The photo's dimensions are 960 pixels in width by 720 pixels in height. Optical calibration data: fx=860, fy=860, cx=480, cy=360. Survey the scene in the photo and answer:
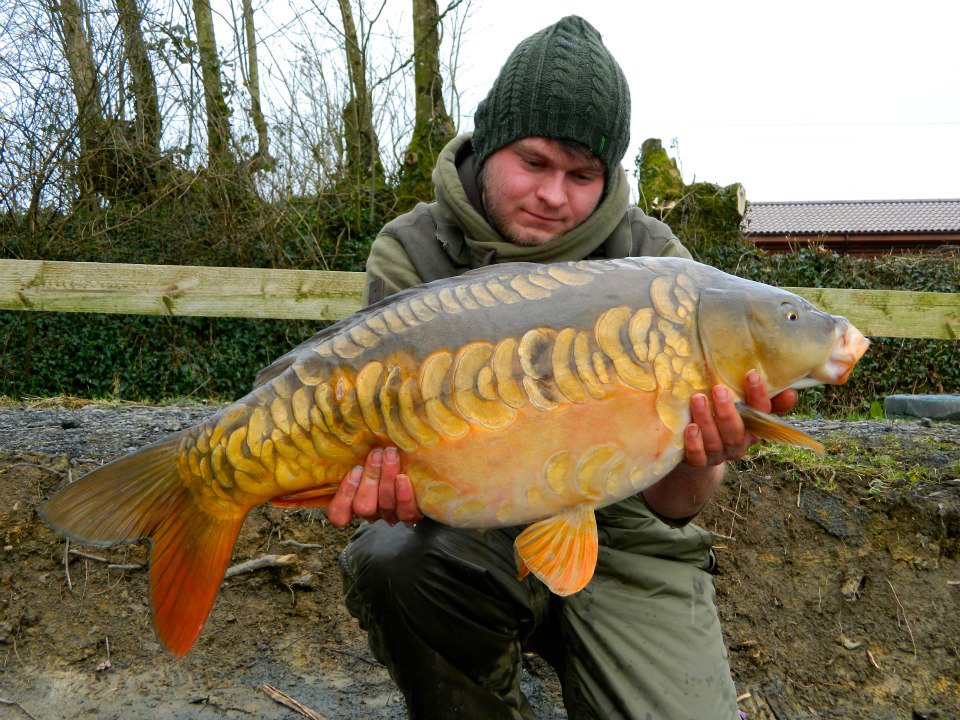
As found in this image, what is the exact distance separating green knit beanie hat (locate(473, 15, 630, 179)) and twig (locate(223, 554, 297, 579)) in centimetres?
119

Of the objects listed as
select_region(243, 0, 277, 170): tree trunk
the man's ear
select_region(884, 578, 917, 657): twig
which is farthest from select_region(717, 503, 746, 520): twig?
select_region(243, 0, 277, 170): tree trunk

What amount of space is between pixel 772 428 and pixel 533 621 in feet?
2.08

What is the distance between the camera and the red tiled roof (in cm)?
1568

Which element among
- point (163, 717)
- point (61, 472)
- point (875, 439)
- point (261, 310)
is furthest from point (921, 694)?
point (261, 310)

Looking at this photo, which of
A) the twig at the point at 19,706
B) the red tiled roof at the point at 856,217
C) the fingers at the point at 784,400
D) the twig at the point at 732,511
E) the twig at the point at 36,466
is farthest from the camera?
the red tiled roof at the point at 856,217

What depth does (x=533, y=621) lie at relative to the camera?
5.26ft

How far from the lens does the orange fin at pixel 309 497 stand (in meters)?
1.28

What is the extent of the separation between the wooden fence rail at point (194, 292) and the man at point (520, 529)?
1.92 meters

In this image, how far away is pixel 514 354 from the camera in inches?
47.3

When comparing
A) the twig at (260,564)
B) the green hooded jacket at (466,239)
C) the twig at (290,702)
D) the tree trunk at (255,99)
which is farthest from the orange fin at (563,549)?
the tree trunk at (255,99)

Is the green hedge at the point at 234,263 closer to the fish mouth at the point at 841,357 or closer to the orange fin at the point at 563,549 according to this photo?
the fish mouth at the point at 841,357

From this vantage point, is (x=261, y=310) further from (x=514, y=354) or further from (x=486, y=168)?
(x=514, y=354)

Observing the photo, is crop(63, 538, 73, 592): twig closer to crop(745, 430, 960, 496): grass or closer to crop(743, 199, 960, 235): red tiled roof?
crop(745, 430, 960, 496): grass

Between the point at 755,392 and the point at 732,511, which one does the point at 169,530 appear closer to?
the point at 755,392
